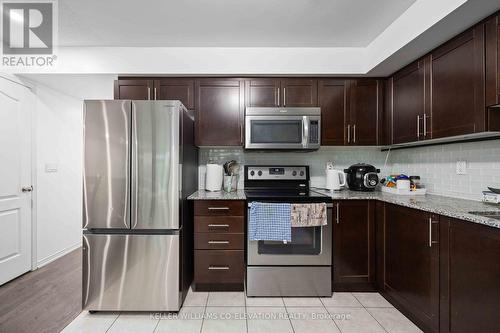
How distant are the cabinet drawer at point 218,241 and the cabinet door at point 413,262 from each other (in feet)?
4.23

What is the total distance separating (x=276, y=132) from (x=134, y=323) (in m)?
2.03

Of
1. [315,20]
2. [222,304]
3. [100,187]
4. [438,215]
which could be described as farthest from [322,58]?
[222,304]

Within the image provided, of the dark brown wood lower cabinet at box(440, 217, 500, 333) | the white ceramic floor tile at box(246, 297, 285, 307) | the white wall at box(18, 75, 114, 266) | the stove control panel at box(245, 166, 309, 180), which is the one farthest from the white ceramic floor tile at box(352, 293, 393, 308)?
the white wall at box(18, 75, 114, 266)

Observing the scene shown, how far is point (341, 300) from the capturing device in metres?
2.21

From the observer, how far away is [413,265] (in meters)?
1.81

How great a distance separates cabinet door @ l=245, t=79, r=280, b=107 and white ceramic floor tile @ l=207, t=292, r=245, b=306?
188cm

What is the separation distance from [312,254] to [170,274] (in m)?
1.23

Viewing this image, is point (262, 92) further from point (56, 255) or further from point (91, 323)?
point (56, 255)

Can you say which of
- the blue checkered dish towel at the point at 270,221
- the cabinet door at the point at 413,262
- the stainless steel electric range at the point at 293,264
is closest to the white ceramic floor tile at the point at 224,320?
the stainless steel electric range at the point at 293,264

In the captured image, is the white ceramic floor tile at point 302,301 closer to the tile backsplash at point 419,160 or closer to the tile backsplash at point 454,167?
the tile backsplash at point 419,160

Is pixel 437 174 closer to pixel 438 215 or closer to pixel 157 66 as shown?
pixel 438 215

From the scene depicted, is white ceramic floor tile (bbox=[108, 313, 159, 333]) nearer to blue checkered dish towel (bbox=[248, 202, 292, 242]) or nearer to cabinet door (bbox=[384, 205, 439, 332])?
blue checkered dish towel (bbox=[248, 202, 292, 242])

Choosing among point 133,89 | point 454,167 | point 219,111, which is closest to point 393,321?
point 454,167

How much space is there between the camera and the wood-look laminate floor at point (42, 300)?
1.86 m
